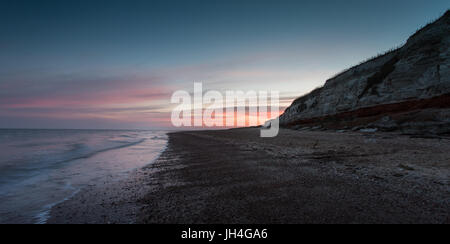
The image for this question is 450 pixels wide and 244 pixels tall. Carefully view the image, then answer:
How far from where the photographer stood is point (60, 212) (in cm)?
437

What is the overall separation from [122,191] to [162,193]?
141 centimetres

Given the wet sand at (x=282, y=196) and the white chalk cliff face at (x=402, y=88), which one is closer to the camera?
the wet sand at (x=282, y=196)

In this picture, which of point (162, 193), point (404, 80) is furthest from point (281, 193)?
point (404, 80)

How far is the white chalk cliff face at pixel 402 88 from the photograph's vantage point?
47.9 ft

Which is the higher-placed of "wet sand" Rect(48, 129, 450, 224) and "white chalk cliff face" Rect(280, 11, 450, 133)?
"white chalk cliff face" Rect(280, 11, 450, 133)

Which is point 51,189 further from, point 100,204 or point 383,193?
point 383,193

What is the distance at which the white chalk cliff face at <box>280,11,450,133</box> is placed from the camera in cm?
1459

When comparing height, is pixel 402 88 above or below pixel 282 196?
above

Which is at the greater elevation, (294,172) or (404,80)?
(404,80)

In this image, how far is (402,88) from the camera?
17.5m

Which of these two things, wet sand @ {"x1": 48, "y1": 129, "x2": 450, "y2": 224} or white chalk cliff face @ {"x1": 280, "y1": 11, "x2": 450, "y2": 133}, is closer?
wet sand @ {"x1": 48, "y1": 129, "x2": 450, "y2": 224}

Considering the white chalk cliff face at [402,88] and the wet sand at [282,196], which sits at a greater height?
the white chalk cliff face at [402,88]

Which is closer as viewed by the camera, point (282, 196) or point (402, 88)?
point (282, 196)
